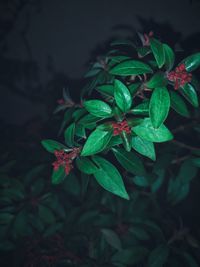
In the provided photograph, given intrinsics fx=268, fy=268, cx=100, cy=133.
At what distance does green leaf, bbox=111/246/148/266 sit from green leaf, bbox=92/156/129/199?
60 cm

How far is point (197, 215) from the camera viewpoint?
192cm

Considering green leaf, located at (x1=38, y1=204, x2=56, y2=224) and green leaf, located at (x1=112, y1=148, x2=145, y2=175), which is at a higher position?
green leaf, located at (x1=112, y1=148, x2=145, y2=175)

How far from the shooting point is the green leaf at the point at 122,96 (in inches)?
31.9

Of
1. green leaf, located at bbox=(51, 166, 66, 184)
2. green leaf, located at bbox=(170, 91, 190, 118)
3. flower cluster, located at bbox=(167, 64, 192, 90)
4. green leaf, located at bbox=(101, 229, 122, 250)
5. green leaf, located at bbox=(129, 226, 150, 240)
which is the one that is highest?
flower cluster, located at bbox=(167, 64, 192, 90)

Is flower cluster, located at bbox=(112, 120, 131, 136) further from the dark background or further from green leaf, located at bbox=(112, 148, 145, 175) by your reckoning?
the dark background

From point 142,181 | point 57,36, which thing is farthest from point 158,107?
point 57,36

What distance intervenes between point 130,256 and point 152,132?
794mm

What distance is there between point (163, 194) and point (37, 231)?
3.25ft

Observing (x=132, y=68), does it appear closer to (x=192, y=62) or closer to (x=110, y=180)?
(x=192, y=62)

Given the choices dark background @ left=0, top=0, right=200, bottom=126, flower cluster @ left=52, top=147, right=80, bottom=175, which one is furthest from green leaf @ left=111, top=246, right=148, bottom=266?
dark background @ left=0, top=0, right=200, bottom=126

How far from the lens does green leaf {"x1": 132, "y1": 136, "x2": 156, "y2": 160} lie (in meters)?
0.87

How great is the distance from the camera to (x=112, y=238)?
4.53ft

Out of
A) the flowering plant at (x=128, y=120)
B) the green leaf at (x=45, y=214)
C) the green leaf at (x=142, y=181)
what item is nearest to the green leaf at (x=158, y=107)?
the flowering plant at (x=128, y=120)

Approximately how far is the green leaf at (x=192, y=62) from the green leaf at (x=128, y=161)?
1.17 ft
